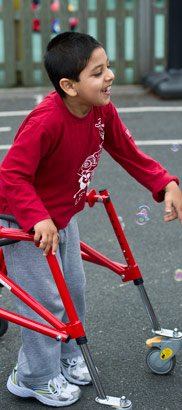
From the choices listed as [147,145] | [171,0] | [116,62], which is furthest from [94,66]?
[116,62]

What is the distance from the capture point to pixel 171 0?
9.04 m

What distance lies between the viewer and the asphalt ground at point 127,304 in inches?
113

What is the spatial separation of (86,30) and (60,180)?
798cm

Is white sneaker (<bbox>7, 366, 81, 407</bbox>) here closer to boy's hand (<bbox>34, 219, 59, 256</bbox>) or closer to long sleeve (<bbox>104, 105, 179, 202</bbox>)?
boy's hand (<bbox>34, 219, 59, 256</bbox>)

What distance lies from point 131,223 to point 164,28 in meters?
6.16

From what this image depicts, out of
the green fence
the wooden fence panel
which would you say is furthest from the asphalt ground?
the wooden fence panel

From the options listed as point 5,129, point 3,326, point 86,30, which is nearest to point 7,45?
point 86,30

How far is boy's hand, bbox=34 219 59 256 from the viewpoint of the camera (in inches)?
92.2

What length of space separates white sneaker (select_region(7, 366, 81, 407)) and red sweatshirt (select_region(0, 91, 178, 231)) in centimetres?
65

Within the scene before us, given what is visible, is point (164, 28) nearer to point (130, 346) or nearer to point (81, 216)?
point (81, 216)

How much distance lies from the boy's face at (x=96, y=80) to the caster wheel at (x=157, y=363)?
110cm

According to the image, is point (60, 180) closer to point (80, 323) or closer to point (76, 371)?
point (80, 323)

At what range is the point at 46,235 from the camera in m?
2.34

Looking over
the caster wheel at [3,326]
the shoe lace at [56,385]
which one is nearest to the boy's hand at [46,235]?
the shoe lace at [56,385]
